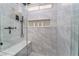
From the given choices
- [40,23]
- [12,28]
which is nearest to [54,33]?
[40,23]

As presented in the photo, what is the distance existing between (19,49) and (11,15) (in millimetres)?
614

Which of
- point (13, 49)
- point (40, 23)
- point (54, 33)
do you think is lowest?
point (13, 49)

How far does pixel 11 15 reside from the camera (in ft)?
5.49

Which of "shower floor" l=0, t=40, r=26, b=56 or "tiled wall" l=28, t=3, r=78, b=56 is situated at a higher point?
"tiled wall" l=28, t=3, r=78, b=56

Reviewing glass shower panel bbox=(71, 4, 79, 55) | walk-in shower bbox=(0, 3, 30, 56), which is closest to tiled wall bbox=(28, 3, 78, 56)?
glass shower panel bbox=(71, 4, 79, 55)

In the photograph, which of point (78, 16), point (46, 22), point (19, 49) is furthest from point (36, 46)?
point (78, 16)

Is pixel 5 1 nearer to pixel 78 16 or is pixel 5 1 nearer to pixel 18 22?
pixel 18 22

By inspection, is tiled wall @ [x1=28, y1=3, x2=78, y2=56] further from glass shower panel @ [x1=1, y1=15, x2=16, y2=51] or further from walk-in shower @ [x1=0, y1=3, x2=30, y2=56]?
glass shower panel @ [x1=1, y1=15, x2=16, y2=51]

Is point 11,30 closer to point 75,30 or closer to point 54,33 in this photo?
point 54,33

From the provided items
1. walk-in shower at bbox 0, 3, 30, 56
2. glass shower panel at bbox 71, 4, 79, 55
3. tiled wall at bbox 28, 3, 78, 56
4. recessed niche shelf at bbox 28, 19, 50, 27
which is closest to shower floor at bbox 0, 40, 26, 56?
walk-in shower at bbox 0, 3, 30, 56

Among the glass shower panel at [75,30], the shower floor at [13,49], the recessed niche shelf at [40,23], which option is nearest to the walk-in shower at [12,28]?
the shower floor at [13,49]

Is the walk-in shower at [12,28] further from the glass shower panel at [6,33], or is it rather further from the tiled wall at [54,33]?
the tiled wall at [54,33]

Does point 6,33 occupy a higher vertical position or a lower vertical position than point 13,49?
higher

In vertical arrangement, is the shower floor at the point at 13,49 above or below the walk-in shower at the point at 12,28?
below
